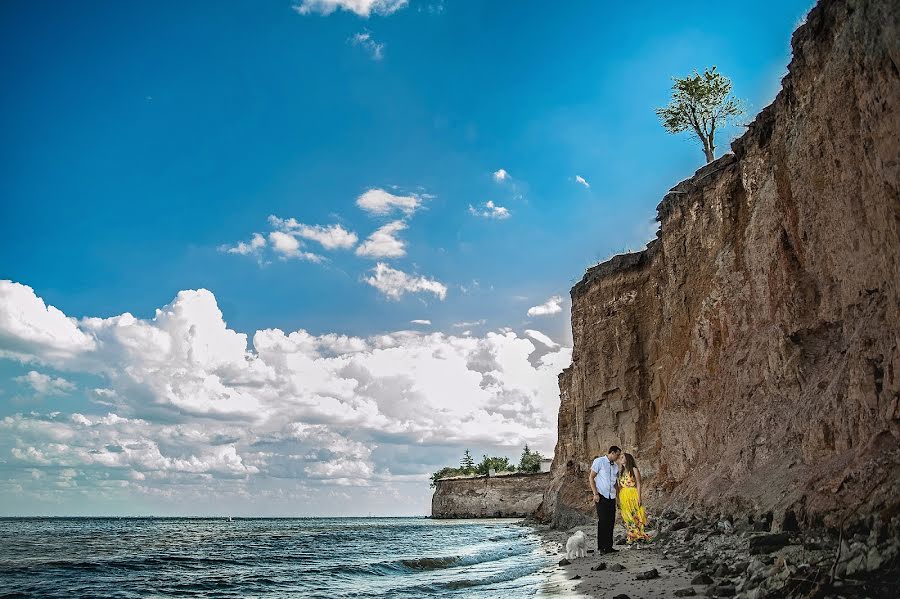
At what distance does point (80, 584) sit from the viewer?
15.9 metres

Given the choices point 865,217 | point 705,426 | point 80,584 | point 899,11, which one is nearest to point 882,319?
point 865,217

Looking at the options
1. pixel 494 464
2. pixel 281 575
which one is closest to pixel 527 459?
pixel 494 464

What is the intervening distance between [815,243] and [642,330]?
18225 mm

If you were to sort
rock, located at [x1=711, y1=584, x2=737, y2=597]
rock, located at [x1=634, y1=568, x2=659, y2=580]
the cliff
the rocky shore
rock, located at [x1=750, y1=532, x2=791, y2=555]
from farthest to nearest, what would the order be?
the cliff → rock, located at [x1=634, y1=568, x2=659, y2=580] → rock, located at [x1=750, y1=532, x2=791, y2=555] → rock, located at [x1=711, y1=584, x2=737, y2=597] → the rocky shore

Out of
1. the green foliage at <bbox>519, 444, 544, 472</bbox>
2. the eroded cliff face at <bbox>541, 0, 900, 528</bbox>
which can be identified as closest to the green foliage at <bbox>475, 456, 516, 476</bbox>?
the green foliage at <bbox>519, 444, 544, 472</bbox>

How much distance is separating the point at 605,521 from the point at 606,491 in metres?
0.69

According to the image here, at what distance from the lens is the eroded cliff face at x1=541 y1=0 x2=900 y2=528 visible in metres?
7.98

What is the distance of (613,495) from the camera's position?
11.9 metres

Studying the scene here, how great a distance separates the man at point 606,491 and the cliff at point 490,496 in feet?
218

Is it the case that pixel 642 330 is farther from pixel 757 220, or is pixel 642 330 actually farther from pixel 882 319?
pixel 882 319

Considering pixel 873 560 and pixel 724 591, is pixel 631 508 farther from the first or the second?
pixel 873 560

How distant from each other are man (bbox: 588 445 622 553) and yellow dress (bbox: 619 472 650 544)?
28.8 inches

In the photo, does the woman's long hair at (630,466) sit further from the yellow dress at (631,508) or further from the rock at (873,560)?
the rock at (873,560)

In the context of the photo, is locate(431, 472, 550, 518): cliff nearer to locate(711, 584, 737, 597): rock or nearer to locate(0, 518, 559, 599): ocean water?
locate(0, 518, 559, 599): ocean water
